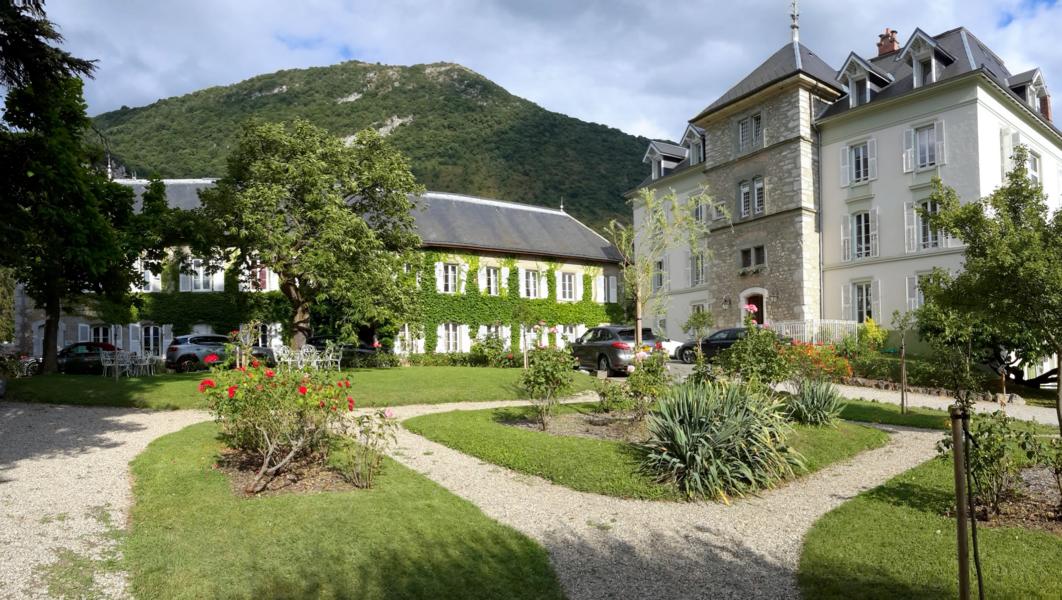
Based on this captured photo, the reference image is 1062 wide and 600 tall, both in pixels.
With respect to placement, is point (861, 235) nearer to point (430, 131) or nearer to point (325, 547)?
point (325, 547)

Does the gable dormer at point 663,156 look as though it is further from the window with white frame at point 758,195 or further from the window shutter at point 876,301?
the window shutter at point 876,301

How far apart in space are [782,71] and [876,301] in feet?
35.0

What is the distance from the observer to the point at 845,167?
24.5 meters

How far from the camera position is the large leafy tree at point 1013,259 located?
6.59 m

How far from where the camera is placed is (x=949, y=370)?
10969 millimetres

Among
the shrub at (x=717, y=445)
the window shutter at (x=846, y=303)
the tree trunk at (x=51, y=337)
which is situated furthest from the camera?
the window shutter at (x=846, y=303)

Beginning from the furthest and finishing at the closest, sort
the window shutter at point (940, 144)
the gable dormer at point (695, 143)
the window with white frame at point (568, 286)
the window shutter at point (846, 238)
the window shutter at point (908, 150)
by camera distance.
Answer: the window with white frame at point (568, 286), the gable dormer at point (695, 143), the window shutter at point (846, 238), the window shutter at point (908, 150), the window shutter at point (940, 144)

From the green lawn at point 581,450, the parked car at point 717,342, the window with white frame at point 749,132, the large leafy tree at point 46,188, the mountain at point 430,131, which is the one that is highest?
the mountain at point 430,131

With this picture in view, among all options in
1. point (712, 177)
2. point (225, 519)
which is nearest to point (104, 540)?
point (225, 519)

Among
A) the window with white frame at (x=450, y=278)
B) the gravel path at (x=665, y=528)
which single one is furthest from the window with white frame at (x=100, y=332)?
the gravel path at (x=665, y=528)

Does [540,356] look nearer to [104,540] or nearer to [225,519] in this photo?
[225,519]

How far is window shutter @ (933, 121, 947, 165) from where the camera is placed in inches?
840

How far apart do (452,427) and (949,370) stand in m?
8.80

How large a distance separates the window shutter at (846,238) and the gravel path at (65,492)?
23.0 metres
